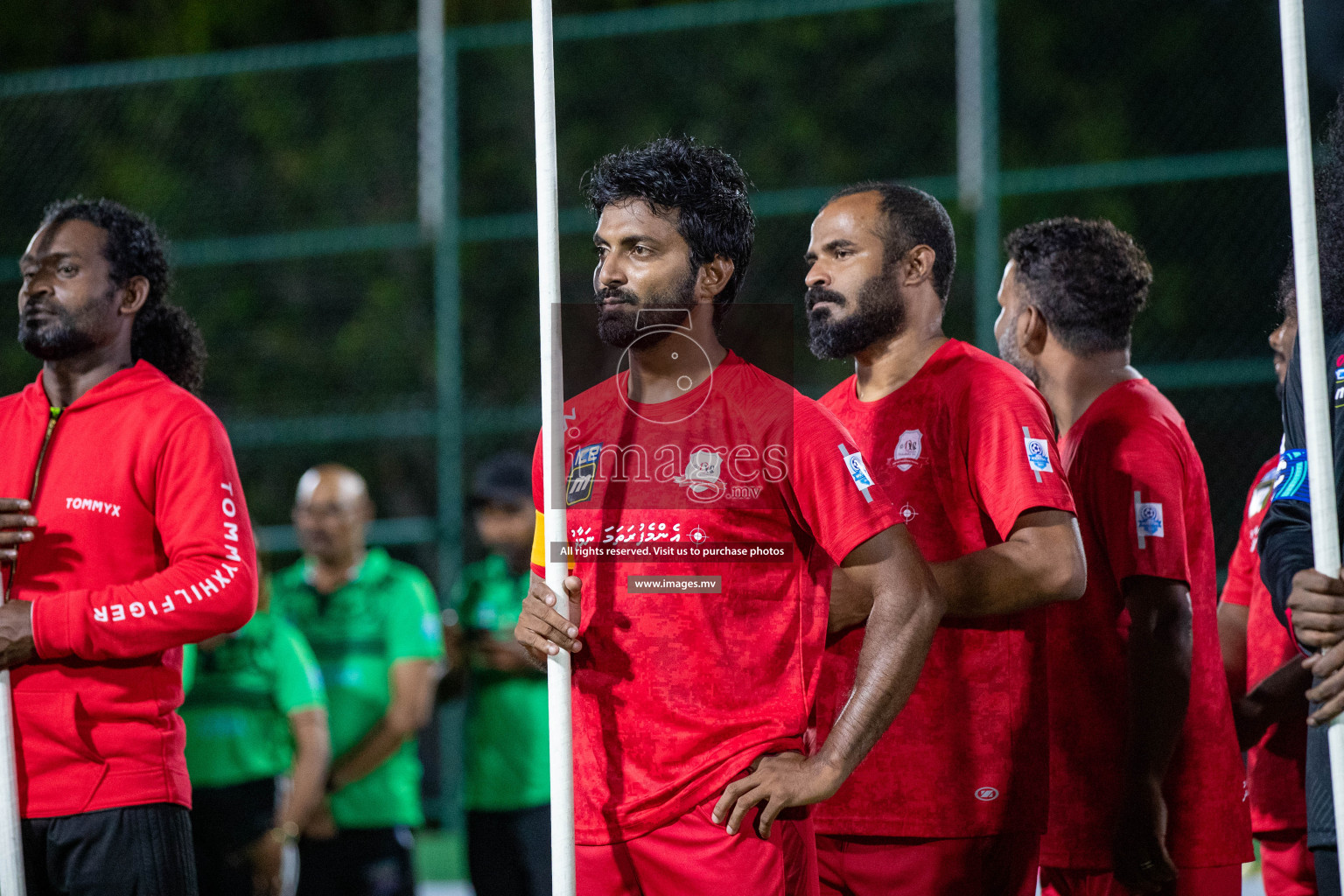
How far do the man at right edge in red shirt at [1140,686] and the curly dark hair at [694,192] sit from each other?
124cm

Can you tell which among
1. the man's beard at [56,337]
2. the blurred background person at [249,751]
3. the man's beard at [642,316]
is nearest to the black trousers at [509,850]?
the blurred background person at [249,751]

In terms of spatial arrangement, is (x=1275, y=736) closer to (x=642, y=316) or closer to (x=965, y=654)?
(x=965, y=654)

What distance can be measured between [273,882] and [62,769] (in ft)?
8.44

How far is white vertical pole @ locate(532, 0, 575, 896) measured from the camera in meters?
2.64

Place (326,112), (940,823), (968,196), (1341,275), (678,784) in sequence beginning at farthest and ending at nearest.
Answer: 1. (326,112)
2. (968,196)
3. (940,823)
4. (1341,275)
5. (678,784)

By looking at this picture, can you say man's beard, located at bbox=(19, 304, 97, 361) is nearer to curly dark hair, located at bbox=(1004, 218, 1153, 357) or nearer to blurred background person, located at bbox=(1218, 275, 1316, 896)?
curly dark hair, located at bbox=(1004, 218, 1153, 357)

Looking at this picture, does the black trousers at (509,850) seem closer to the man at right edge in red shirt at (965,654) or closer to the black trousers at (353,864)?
the black trousers at (353,864)

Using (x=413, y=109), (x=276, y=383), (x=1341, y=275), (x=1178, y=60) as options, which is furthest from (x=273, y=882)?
(x=1178, y=60)

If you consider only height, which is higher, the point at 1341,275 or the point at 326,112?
the point at 326,112

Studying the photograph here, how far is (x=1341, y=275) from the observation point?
3.02m

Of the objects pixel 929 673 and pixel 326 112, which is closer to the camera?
pixel 929 673

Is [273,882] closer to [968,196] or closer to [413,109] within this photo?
[968,196]

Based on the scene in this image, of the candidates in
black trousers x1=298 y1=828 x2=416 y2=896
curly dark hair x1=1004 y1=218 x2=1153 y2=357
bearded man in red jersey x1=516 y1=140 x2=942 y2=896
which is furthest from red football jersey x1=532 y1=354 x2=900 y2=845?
black trousers x1=298 y1=828 x2=416 y2=896

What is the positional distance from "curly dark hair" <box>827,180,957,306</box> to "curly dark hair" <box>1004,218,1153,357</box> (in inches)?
22.4
